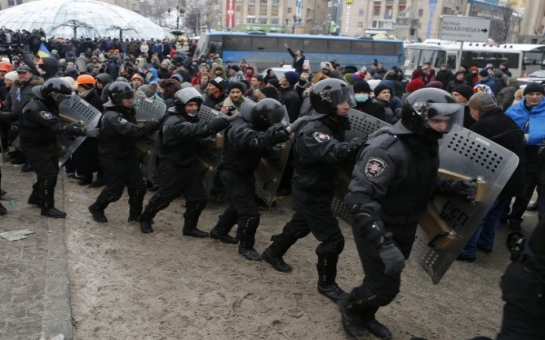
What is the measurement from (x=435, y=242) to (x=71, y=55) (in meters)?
26.5

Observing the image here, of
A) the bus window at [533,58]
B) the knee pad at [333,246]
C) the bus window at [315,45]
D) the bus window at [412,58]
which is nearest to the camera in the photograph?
the knee pad at [333,246]

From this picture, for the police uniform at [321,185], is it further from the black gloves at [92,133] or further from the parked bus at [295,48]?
the parked bus at [295,48]

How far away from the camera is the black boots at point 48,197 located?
5.74m

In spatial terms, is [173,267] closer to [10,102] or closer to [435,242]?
A: [435,242]

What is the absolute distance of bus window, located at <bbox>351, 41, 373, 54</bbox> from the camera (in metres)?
26.0

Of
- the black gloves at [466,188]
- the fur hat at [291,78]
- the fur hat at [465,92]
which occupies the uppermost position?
the fur hat at [465,92]

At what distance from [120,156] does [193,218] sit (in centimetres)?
113

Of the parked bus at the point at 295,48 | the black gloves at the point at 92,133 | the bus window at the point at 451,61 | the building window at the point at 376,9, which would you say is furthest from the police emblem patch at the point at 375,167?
the building window at the point at 376,9

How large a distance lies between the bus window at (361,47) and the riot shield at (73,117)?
71.3 ft

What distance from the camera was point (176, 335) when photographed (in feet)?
12.0

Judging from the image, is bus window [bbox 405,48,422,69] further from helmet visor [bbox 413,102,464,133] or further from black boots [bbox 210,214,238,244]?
helmet visor [bbox 413,102,464,133]

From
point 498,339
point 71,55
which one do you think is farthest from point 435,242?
point 71,55

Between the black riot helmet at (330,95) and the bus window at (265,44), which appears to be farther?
the bus window at (265,44)

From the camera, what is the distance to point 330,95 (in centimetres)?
378
